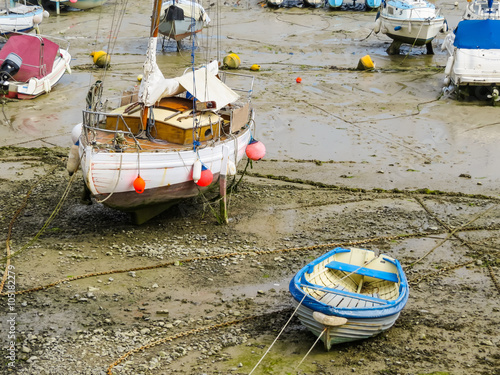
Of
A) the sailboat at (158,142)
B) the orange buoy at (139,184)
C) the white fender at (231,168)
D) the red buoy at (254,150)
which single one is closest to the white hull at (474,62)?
the red buoy at (254,150)

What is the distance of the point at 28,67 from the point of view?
2112cm

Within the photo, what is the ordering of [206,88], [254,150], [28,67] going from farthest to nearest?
[28,67]
[254,150]
[206,88]

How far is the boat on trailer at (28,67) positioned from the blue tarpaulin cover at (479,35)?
11967 millimetres

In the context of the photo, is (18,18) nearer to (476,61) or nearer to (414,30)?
(414,30)

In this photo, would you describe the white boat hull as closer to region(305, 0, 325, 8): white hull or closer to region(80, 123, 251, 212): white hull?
region(305, 0, 325, 8): white hull

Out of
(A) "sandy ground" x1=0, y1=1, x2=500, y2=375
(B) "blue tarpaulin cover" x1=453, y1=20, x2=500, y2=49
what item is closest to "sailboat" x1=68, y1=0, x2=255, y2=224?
(A) "sandy ground" x1=0, y1=1, x2=500, y2=375

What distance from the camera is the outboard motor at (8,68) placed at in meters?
20.4

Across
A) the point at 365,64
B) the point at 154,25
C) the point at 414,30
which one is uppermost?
the point at 154,25

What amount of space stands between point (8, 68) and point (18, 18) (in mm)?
5365

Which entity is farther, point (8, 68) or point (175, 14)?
point (175, 14)

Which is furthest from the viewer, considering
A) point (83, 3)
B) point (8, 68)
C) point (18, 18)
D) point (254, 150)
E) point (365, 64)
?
point (83, 3)

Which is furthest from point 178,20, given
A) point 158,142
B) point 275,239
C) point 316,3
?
point 275,239

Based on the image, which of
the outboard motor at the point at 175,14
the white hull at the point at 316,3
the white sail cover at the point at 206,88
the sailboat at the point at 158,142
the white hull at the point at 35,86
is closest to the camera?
the sailboat at the point at 158,142

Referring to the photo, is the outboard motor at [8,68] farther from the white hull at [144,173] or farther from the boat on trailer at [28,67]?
the white hull at [144,173]
